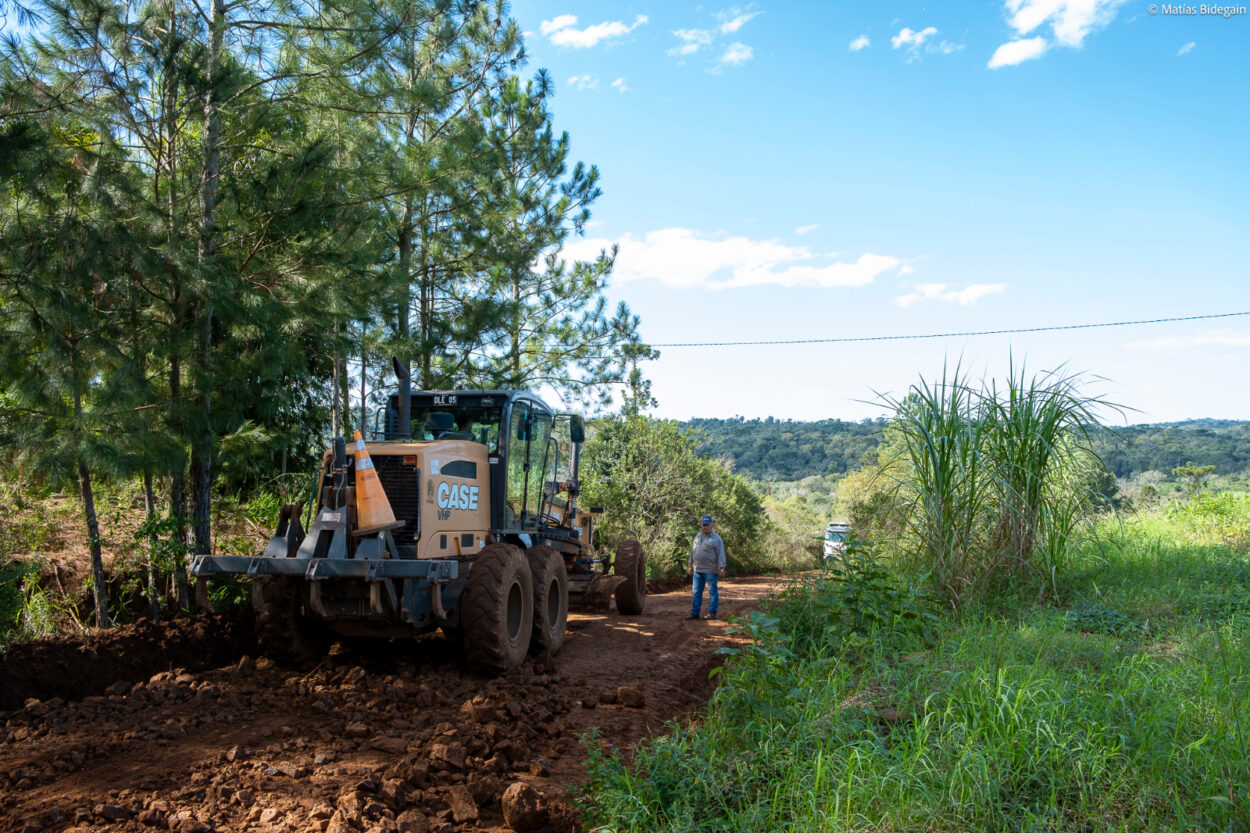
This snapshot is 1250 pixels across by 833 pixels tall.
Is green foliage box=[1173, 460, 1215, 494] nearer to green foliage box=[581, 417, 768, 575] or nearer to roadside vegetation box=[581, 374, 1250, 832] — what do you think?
green foliage box=[581, 417, 768, 575]

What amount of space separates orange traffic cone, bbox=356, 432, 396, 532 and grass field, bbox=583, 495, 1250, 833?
2.82m

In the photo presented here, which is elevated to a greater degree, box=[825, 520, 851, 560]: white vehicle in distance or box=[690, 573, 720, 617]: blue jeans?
box=[825, 520, 851, 560]: white vehicle in distance

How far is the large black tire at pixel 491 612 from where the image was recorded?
6.83m

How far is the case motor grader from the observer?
6.64 meters

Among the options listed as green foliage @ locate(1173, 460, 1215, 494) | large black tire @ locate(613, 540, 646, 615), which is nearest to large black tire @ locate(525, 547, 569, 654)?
large black tire @ locate(613, 540, 646, 615)

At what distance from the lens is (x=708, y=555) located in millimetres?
10945

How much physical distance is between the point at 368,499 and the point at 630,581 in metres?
5.42

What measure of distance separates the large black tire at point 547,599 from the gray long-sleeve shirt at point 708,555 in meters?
2.70

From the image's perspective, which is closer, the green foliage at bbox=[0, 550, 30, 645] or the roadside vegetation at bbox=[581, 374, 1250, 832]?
the roadside vegetation at bbox=[581, 374, 1250, 832]

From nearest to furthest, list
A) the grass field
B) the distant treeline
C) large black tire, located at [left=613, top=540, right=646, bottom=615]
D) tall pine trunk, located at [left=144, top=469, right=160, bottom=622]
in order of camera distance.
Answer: the grass field < tall pine trunk, located at [left=144, top=469, right=160, bottom=622] < large black tire, located at [left=613, top=540, right=646, bottom=615] < the distant treeline

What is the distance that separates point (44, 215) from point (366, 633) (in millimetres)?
4452

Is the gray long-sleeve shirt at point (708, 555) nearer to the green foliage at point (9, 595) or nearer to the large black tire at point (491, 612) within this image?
the large black tire at point (491, 612)

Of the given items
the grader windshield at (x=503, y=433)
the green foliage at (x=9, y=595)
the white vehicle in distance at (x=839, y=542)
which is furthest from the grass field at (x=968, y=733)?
the green foliage at (x=9, y=595)

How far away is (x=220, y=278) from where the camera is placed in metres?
7.62
